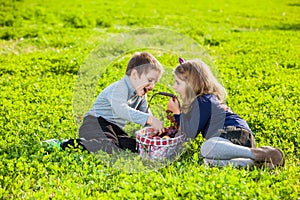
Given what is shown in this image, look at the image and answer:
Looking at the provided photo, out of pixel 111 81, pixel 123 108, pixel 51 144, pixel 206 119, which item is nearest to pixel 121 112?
pixel 123 108

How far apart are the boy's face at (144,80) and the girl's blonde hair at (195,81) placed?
267mm

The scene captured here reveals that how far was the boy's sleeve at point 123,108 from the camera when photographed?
5496 mm

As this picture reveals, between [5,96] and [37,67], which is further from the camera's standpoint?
[37,67]

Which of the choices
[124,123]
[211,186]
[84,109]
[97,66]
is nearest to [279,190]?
[211,186]

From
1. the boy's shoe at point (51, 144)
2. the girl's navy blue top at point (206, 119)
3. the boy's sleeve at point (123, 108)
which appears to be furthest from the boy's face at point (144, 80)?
the boy's shoe at point (51, 144)

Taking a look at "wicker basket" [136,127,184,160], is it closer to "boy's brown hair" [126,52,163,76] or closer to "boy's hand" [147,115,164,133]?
"boy's hand" [147,115,164,133]

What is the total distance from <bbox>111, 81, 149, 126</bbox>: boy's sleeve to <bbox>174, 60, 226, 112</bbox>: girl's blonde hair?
490 mm

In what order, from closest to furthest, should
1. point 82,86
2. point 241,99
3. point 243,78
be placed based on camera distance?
point 82,86 → point 241,99 → point 243,78

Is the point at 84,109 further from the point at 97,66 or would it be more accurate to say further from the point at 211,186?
the point at 211,186

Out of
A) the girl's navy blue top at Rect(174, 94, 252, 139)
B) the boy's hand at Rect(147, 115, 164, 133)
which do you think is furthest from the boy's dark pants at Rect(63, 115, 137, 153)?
the girl's navy blue top at Rect(174, 94, 252, 139)

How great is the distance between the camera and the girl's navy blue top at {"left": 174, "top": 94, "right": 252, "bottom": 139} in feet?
17.3

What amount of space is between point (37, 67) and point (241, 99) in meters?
3.85

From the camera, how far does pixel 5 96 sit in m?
7.30

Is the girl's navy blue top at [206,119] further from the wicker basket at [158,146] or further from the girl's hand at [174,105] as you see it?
the girl's hand at [174,105]
